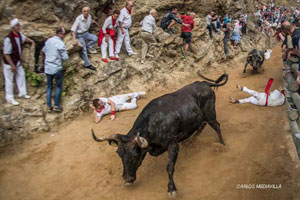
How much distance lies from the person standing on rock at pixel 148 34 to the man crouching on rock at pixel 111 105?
3018 millimetres

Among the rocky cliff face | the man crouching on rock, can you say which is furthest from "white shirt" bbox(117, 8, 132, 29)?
the man crouching on rock

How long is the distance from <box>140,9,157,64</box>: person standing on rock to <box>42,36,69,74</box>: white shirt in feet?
15.3

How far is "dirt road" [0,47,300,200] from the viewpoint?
206 inches

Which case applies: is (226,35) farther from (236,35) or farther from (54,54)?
(54,54)

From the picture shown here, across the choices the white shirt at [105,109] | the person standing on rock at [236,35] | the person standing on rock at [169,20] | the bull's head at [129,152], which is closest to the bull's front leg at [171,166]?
the bull's head at [129,152]

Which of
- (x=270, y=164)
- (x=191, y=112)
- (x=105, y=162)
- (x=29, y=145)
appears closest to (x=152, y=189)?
(x=105, y=162)

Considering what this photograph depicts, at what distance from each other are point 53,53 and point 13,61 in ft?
3.76

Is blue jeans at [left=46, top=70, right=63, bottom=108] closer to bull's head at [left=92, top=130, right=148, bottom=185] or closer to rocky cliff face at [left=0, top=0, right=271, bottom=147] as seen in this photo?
rocky cliff face at [left=0, top=0, right=271, bottom=147]

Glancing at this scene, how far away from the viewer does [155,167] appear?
19.7ft

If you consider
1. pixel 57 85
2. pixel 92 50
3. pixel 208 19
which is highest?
pixel 208 19

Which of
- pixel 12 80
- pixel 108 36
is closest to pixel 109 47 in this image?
pixel 108 36

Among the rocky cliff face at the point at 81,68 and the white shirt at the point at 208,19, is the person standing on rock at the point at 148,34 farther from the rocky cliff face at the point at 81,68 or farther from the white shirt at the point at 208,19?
the white shirt at the point at 208,19

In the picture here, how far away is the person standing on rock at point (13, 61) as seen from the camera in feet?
22.6

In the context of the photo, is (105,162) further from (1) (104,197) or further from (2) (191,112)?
(2) (191,112)
